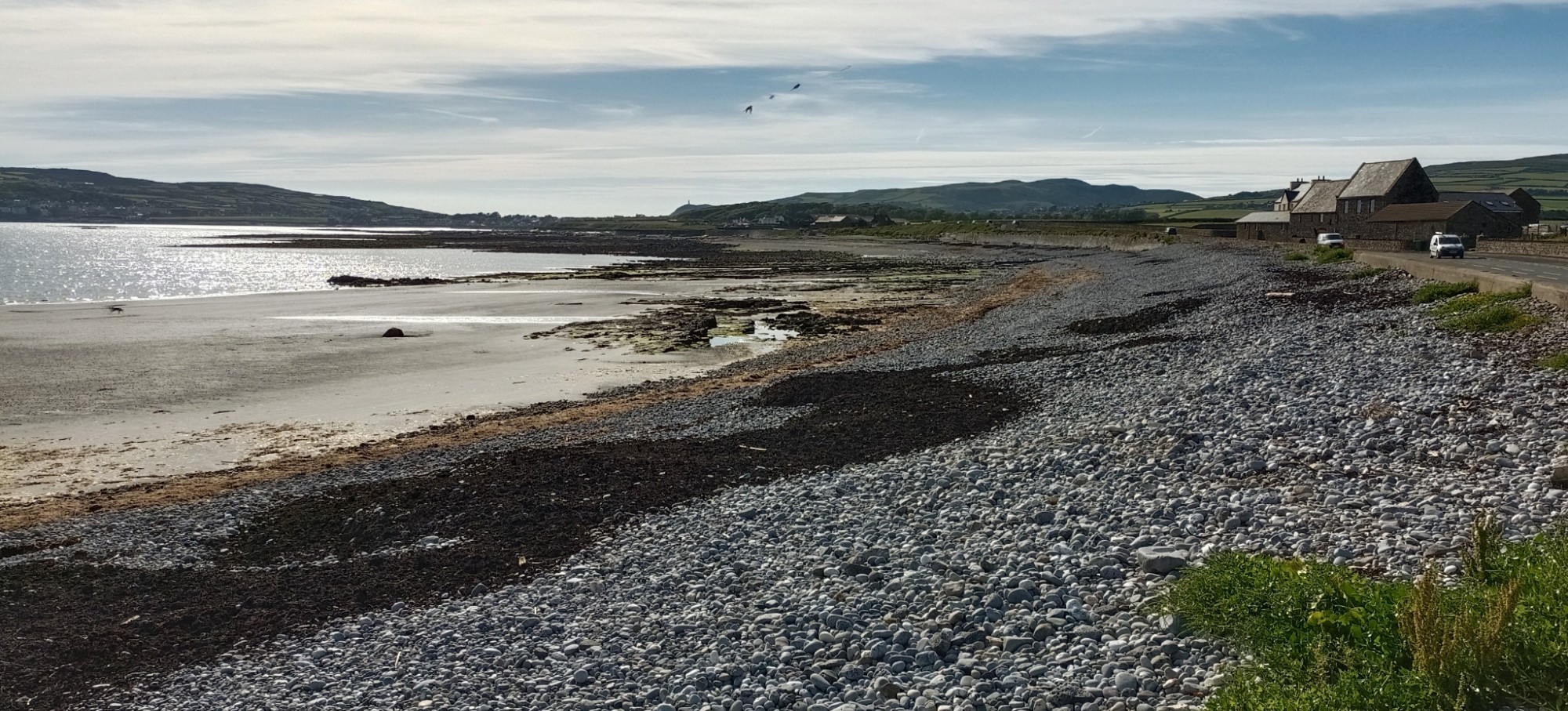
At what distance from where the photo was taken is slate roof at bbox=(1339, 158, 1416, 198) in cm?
Result: 8606

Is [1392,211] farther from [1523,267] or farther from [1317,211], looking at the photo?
[1523,267]

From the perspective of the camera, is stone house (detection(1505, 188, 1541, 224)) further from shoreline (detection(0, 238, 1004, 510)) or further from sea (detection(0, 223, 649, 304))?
sea (detection(0, 223, 649, 304))

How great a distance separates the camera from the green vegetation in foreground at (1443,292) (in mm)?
26188

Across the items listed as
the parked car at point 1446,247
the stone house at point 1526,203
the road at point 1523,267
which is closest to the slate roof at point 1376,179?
the stone house at point 1526,203

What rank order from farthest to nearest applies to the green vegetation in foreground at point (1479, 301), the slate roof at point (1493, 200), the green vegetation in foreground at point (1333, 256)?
1. the slate roof at point (1493, 200)
2. the green vegetation in foreground at point (1333, 256)
3. the green vegetation in foreground at point (1479, 301)

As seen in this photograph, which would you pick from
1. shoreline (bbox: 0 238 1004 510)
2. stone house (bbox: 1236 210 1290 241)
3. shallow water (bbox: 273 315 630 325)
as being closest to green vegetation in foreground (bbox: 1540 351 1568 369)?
shoreline (bbox: 0 238 1004 510)

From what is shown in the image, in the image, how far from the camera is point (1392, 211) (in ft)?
274

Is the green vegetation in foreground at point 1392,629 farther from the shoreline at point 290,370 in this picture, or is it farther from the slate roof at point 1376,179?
the slate roof at point 1376,179

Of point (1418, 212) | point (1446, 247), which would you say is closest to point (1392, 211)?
point (1418, 212)

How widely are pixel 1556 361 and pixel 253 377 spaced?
31.0m

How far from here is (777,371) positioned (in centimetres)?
2989

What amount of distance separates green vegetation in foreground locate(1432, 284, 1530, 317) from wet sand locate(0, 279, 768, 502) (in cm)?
1942

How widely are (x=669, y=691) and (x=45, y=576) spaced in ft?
29.4

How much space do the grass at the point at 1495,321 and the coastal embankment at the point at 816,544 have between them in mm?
482
